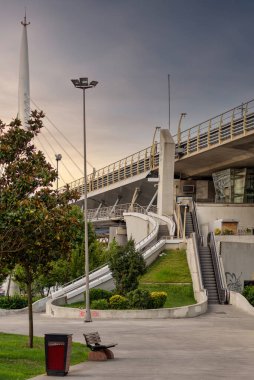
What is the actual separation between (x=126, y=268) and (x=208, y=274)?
904 cm

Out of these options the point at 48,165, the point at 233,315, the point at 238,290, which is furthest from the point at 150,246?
the point at 48,165

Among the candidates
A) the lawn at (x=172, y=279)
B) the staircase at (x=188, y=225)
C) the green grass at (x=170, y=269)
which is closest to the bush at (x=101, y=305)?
the lawn at (x=172, y=279)

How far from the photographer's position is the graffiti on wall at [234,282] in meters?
48.2

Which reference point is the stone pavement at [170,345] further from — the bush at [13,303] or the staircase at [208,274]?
the bush at [13,303]

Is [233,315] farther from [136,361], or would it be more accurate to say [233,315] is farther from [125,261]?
[136,361]

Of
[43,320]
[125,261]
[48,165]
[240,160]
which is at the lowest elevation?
[43,320]

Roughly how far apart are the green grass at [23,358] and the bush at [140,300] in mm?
13077

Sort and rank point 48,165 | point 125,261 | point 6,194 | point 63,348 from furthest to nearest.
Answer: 1. point 125,261
2. point 48,165
3. point 6,194
4. point 63,348

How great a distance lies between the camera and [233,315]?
37906mm

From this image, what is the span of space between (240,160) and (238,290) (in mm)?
19851

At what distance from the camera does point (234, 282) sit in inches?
1907

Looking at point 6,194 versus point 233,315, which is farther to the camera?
point 233,315

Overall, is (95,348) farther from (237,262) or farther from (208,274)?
(237,262)

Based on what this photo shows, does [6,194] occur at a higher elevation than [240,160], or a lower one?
lower
